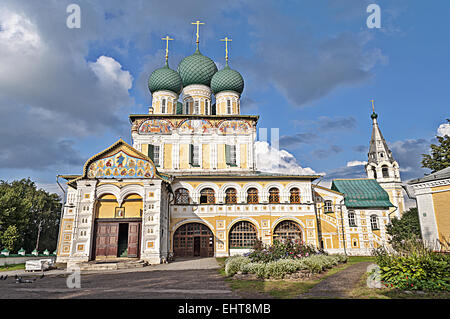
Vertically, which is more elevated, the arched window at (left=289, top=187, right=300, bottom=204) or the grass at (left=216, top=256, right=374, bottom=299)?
the arched window at (left=289, top=187, right=300, bottom=204)

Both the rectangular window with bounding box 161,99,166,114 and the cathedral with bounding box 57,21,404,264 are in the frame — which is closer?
the cathedral with bounding box 57,21,404,264

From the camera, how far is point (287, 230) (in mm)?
23750

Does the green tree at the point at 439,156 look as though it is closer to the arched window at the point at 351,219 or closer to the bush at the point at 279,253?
the arched window at the point at 351,219

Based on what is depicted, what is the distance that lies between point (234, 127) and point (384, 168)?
2021cm

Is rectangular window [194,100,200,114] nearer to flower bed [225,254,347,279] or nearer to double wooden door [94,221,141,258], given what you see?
double wooden door [94,221,141,258]

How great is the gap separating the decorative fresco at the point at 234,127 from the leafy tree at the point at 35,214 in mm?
20199

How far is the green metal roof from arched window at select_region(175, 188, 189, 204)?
13.8m

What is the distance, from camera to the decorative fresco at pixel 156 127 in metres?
27.8

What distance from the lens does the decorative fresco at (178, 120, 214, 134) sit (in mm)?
28016

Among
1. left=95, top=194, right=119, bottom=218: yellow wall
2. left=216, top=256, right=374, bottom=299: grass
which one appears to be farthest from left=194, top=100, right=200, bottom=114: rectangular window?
left=216, top=256, right=374, bottom=299: grass
